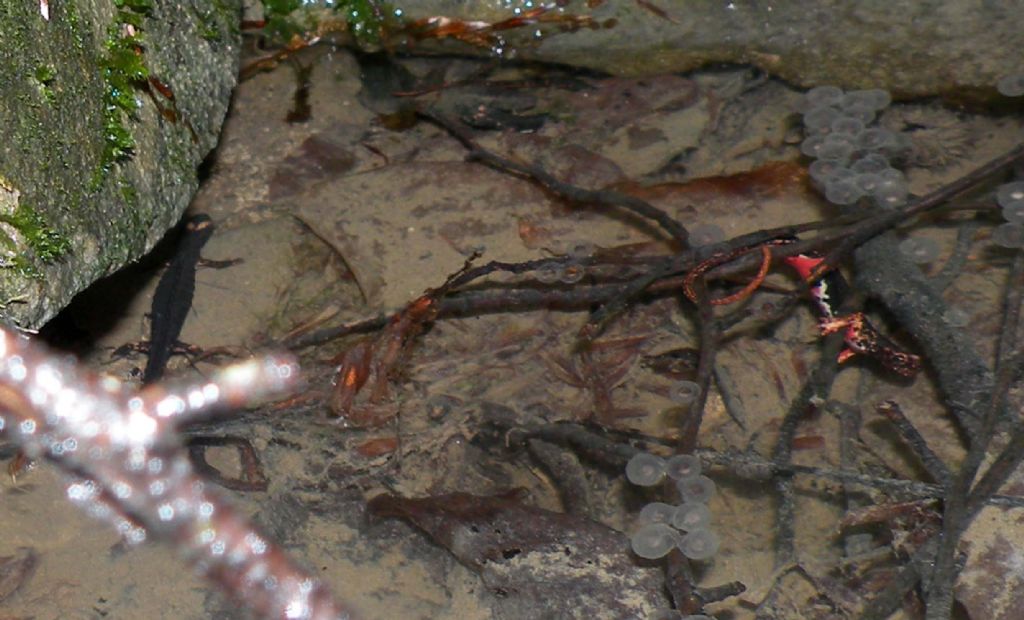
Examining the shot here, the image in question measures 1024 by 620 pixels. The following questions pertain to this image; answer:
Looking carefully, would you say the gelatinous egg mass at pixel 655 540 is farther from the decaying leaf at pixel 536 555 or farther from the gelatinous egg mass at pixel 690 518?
the decaying leaf at pixel 536 555

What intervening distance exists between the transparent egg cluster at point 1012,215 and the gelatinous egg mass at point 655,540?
1.51 m

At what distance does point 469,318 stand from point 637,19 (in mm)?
1582

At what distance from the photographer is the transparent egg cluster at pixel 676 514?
2.63 m

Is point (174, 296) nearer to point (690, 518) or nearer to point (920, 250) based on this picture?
point (690, 518)

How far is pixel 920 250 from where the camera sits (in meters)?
3.31

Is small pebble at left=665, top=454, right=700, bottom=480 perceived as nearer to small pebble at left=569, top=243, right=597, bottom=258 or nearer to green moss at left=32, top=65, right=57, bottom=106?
small pebble at left=569, top=243, right=597, bottom=258

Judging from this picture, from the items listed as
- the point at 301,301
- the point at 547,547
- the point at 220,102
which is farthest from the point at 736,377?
the point at 220,102

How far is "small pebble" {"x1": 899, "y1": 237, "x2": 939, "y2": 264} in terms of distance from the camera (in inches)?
130

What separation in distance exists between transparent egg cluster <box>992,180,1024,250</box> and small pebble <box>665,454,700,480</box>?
1.32 meters

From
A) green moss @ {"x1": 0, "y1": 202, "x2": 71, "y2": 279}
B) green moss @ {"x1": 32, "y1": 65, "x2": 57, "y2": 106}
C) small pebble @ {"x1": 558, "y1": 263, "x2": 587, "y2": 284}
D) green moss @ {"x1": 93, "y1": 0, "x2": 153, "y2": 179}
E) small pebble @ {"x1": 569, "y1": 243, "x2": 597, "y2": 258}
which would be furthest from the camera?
small pebble @ {"x1": 569, "y1": 243, "x2": 597, "y2": 258}

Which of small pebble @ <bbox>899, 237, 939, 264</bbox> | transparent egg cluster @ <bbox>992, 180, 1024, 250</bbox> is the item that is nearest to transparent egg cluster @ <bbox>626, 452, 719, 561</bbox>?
small pebble @ <bbox>899, 237, 939, 264</bbox>

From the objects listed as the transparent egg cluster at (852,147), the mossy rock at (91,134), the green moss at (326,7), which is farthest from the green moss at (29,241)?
the transparent egg cluster at (852,147)

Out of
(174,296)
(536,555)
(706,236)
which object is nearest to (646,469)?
Answer: (536,555)

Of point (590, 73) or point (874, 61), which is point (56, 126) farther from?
point (874, 61)
